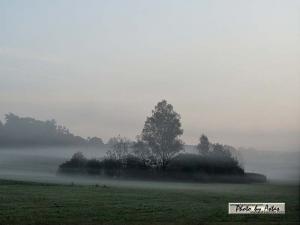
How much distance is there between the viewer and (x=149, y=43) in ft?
20.3

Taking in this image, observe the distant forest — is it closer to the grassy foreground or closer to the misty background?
the misty background

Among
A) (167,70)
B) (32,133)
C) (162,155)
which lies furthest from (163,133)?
(32,133)

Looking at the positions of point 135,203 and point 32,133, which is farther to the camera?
point 135,203

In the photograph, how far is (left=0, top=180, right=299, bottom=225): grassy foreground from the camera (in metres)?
5.80

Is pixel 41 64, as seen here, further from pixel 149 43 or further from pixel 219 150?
pixel 219 150

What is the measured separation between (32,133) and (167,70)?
1484mm

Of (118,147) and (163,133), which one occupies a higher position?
(163,133)

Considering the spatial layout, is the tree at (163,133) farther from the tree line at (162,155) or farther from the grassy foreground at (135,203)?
the grassy foreground at (135,203)

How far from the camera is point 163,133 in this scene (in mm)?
6145

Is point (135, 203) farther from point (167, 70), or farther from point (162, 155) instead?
point (167, 70)

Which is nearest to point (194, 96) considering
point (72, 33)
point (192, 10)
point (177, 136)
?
point (177, 136)

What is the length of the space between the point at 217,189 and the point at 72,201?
145 centimetres

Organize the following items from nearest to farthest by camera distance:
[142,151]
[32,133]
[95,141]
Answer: [32,133]
[95,141]
[142,151]

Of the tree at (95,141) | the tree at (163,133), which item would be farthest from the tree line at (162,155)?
the tree at (95,141)
